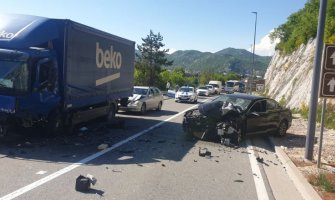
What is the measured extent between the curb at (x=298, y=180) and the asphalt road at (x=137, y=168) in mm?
151

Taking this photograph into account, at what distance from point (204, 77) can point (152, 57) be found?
37.7 meters

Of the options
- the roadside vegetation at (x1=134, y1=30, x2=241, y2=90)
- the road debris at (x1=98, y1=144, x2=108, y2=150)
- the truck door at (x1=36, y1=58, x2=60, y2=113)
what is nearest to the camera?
the road debris at (x1=98, y1=144, x2=108, y2=150)

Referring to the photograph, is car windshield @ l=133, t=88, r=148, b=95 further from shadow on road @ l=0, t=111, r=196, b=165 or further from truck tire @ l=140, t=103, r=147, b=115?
shadow on road @ l=0, t=111, r=196, b=165

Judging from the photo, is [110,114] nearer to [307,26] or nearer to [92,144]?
[92,144]

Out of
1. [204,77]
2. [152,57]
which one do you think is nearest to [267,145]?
[152,57]

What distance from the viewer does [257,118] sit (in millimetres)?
14500

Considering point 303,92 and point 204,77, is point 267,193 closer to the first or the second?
point 303,92

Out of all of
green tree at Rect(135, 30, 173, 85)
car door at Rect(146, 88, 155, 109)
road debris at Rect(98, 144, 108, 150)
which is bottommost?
road debris at Rect(98, 144, 108, 150)

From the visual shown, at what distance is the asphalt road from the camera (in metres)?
7.14

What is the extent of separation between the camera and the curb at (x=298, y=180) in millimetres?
7266

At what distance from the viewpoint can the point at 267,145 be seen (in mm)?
13953

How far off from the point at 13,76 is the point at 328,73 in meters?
7.57

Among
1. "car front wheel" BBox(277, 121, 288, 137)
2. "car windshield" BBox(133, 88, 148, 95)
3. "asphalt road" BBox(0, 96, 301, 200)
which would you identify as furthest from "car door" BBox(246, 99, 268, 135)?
"car windshield" BBox(133, 88, 148, 95)

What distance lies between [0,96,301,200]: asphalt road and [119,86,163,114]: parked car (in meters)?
7.58
